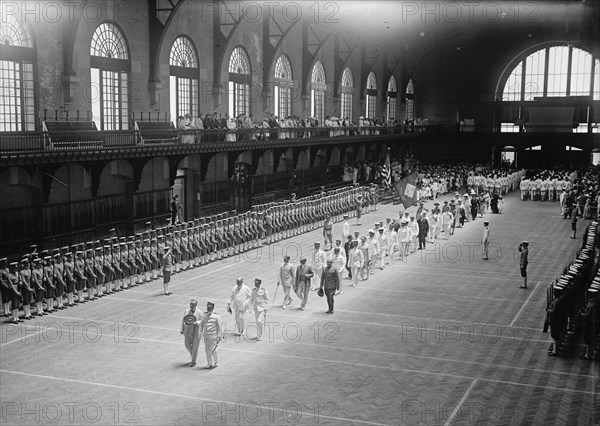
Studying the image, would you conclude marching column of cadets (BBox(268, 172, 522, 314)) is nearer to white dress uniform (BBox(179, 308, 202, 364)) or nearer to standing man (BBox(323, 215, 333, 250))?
standing man (BBox(323, 215, 333, 250))

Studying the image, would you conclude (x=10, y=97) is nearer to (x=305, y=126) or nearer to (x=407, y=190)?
(x=407, y=190)

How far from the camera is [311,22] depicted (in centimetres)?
4506

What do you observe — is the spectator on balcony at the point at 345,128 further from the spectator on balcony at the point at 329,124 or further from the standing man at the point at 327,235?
the standing man at the point at 327,235

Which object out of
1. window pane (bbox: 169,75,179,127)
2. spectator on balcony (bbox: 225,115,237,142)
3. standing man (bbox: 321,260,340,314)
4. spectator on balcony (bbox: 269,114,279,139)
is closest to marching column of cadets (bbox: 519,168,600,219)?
spectator on balcony (bbox: 269,114,279,139)

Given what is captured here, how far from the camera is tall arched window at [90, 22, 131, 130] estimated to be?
89.5 ft

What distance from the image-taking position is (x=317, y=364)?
50.1 feet

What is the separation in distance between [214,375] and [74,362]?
292 cm

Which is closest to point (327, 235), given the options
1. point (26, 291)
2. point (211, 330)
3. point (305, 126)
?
point (26, 291)

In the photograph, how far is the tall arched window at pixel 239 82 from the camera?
3719 centimetres

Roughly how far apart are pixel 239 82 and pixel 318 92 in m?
11.3

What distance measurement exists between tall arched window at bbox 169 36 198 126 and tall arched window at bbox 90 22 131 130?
326 cm

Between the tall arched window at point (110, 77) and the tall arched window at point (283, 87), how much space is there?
Answer: 13.8 metres

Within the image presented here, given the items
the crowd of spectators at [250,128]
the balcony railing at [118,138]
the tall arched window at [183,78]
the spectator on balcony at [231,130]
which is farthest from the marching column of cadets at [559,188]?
the tall arched window at [183,78]

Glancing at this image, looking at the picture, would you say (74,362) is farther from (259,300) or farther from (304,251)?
(304,251)
